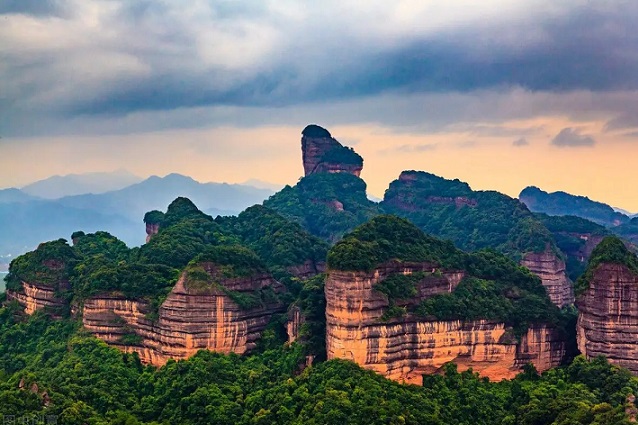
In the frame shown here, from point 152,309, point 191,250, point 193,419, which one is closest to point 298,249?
point 191,250

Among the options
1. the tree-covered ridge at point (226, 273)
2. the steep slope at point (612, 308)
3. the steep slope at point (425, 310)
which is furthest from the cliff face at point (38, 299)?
the steep slope at point (612, 308)

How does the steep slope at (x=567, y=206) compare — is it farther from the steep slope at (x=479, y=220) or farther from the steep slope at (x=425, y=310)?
the steep slope at (x=425, y=310)

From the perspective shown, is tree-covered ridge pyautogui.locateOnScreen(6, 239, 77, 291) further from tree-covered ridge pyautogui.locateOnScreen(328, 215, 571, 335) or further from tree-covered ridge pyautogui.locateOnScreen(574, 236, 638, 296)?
tree-covered ridge pyautogui.locateOnScreen(574, 236, 638, 296)

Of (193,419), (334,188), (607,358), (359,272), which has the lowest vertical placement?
(193,419)

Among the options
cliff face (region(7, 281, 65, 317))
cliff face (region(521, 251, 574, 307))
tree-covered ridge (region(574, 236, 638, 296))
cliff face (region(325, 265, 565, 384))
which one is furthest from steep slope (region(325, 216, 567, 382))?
cliff face (region(521, 251, 574, 307))

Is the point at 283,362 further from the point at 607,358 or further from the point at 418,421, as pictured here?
the point at 607,358

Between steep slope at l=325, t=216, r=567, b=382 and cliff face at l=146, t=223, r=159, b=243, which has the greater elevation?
cliff face at l=146, t=223, r=159, b=243

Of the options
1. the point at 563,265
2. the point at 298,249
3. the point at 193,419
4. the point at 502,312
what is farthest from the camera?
the point at 563,265
